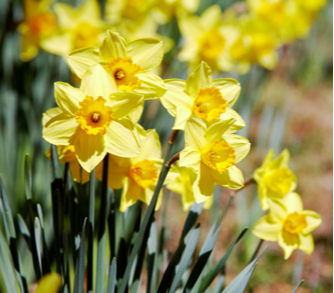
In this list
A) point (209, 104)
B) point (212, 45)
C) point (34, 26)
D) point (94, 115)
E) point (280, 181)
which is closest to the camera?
point (94, 115)

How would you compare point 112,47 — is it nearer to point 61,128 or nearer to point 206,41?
point 61,128

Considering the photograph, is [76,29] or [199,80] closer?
[199,80]

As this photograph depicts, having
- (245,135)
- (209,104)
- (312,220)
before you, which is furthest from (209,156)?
(245,135)

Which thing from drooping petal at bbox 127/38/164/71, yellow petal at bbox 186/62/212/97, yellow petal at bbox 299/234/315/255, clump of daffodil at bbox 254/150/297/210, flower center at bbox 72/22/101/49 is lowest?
yellow petal at bbox 299/234/315/255

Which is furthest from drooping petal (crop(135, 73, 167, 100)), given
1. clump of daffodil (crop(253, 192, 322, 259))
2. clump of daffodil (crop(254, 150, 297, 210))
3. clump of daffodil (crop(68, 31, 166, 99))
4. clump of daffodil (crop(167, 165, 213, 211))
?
clump of daffodil (crop(253, 192, 322, 259))

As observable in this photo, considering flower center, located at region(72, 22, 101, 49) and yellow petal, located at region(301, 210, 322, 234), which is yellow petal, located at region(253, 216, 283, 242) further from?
flower center, located at region(72, 22, 101, 49)

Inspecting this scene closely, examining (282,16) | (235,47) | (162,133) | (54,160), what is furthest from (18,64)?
(282,16)

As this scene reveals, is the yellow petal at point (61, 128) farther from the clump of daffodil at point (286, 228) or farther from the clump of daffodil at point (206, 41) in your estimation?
the clump of daffodil at point (206, 41)
